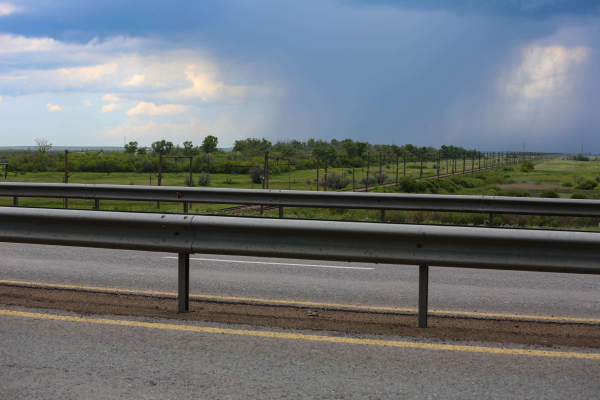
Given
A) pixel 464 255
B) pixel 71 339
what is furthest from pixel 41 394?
pixel 464 255

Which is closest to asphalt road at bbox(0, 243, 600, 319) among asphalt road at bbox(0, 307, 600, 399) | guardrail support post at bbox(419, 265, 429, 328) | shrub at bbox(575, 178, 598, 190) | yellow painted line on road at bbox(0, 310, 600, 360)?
guardrail support post at bbox(419, 265, 429, 328)

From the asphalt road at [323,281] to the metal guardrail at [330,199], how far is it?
13.5ft

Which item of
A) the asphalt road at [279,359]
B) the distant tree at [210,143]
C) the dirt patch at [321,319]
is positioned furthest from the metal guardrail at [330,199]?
the distant tree at [210,143]

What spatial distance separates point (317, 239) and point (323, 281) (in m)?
2.27

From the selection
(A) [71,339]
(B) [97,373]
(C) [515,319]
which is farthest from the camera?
(C) [515,319]

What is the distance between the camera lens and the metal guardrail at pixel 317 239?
15.1 feet

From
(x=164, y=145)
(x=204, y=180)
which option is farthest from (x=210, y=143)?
(x=204, y=180)

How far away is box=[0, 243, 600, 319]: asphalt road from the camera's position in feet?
19.9

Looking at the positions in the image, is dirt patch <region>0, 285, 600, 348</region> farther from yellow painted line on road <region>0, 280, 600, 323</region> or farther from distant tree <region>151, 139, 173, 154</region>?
distant tree <region>151, 139, 173, 154</region>

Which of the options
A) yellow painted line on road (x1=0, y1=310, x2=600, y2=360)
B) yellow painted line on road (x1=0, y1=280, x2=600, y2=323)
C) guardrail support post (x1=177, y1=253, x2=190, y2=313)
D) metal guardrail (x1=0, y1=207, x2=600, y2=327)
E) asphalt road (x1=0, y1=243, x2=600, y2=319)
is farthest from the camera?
asphalt road (x1=0, y1=243, x2=600, y2=319)

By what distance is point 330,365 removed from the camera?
3.91 metres

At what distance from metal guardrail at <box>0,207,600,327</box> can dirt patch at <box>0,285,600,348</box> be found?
27 centimetres

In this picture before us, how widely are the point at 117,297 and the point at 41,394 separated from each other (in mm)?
2450

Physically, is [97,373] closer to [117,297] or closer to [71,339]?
[71,339]
